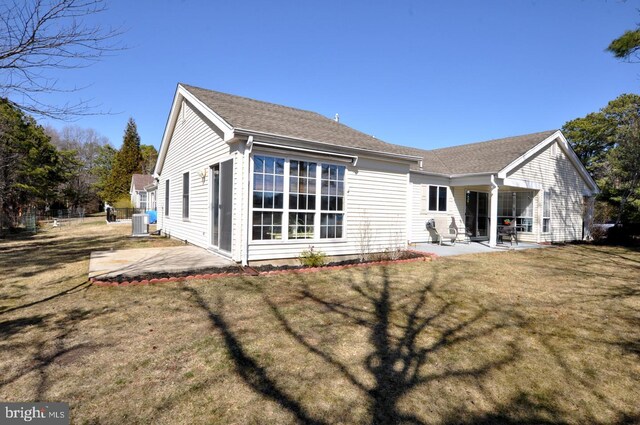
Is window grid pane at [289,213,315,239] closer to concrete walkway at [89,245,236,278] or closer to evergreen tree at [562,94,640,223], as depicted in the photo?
concrete walkway at [89,245,236,278]

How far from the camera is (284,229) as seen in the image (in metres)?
8.41

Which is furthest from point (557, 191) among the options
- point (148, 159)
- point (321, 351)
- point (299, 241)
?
point (148, 159)

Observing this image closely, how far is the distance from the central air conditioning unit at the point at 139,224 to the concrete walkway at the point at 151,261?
508 cm

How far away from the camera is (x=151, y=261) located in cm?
817

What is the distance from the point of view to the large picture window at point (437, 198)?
46.4ft

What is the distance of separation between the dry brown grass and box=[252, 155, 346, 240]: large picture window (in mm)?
2002

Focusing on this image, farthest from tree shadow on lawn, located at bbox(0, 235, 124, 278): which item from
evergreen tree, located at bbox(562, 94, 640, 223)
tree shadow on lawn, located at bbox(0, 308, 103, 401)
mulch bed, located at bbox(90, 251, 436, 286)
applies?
evergreen tree, located at bbox(562, 94, 640, 223)

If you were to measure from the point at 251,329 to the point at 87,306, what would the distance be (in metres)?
2.75

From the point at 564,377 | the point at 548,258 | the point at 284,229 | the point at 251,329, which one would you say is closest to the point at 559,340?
the point at 564,377

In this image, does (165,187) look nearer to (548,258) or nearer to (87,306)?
(87,306)

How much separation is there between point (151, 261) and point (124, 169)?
43.2 metres

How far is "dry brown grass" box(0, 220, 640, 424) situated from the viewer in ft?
8.84

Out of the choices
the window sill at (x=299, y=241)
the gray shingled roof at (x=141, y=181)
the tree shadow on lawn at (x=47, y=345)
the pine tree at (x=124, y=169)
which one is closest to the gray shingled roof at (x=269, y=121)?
the window sill at (x=299, y=241)

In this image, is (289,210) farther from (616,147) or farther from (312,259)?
(616,147)
